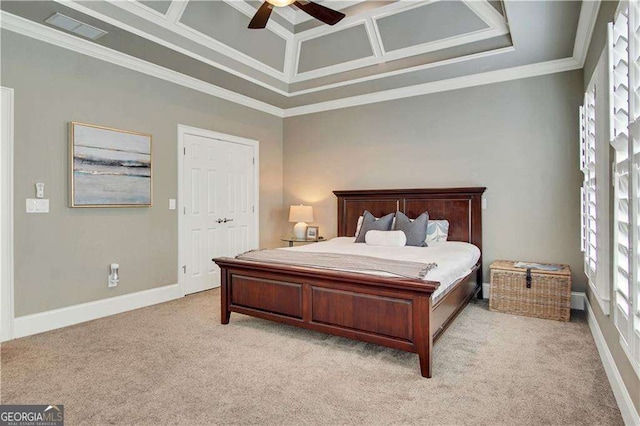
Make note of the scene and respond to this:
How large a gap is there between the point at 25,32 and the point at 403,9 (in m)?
3.54

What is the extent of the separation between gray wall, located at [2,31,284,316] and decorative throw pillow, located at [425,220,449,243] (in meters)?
3.17

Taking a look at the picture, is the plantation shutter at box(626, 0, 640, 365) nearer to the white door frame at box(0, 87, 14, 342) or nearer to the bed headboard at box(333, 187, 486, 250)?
the bed headboard at box(333, 187, 486, 250)

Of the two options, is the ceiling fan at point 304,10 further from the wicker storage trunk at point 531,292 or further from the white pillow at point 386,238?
the wicker storage trunk at point 531,292

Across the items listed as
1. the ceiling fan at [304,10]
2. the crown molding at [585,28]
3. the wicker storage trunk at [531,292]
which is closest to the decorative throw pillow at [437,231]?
the wicker storage trunk at [531,292]

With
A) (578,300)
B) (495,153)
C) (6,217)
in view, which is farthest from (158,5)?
(578,300)

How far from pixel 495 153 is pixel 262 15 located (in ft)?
10.3

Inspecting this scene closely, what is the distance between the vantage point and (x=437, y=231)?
460cm

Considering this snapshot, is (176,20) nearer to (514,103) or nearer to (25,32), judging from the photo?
(25,32)

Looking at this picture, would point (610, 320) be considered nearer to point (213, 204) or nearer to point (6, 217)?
point (213, 204)

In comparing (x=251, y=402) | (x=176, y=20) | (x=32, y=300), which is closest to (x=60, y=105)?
(x=176, y=20)

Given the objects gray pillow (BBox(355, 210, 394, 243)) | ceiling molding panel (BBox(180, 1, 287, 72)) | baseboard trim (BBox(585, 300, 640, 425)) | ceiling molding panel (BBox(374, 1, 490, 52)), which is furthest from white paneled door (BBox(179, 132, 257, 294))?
baseboard trim (BBox(585, 300, 640, 425))

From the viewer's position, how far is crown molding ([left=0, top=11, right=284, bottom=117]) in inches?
127

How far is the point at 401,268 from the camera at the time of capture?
2.81 meters

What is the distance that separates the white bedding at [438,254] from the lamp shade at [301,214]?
4.58ft
